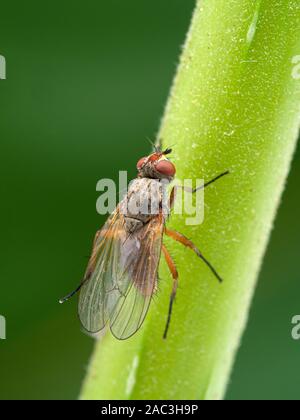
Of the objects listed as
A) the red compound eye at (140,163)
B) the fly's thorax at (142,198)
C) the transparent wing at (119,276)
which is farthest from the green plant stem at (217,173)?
the red compound eye at (140,163)

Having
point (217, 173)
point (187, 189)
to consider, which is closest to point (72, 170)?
point (187, 189)

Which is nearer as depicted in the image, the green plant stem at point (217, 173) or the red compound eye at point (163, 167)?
the green plant stem at point (217, 173)

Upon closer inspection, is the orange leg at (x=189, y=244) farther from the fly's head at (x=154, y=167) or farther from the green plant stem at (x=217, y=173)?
the fly's head at (x=154, y=167)

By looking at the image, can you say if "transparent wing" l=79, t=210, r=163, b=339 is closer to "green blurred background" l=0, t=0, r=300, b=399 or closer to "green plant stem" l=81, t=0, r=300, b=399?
"green plant stem" l=81, t=0, r=300, b=399

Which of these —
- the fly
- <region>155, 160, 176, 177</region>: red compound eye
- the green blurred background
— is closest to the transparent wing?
the fly

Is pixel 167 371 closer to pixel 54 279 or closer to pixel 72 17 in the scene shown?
pixel 54 279

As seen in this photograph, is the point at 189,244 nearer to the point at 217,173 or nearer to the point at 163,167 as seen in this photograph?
the point at 217,173
